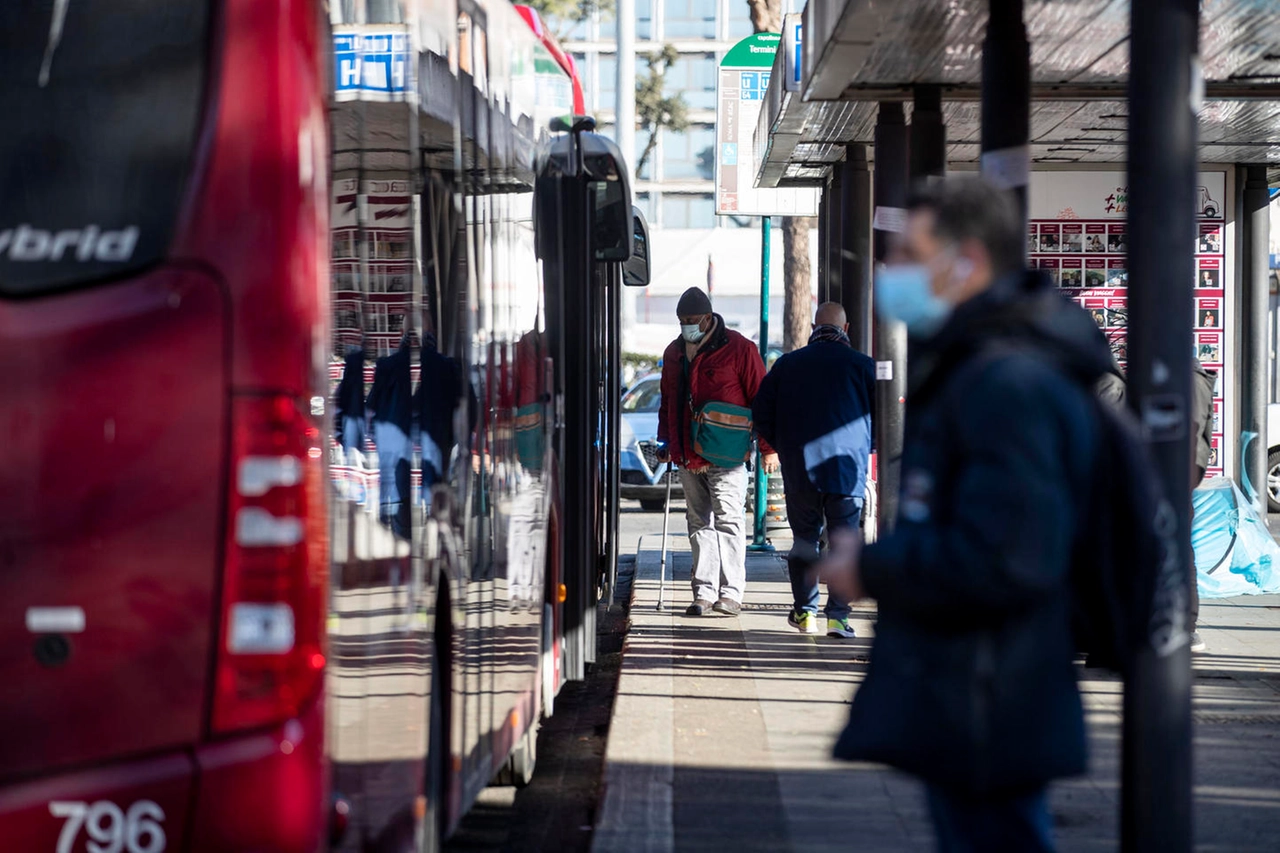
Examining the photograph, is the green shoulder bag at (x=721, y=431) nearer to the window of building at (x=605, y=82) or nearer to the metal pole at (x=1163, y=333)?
the metal pole at (x=1163, y=333)

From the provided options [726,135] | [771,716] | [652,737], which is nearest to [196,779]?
[652,737]

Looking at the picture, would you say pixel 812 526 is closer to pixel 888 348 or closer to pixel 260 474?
pixel 888 348

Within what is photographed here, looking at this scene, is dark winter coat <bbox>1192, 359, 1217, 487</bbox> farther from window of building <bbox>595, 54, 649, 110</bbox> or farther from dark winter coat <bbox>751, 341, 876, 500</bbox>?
window of building <bbox>595, 54, 649, 110</bbox>

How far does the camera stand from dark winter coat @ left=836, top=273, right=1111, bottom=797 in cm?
296

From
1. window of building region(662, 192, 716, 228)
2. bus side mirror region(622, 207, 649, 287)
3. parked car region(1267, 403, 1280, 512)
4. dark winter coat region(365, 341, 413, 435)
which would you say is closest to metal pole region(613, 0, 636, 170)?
parked car region(1267, 403, 1280, 512)

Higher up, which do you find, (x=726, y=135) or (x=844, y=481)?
(x=726, y=135)

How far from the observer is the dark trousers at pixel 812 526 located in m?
10.3

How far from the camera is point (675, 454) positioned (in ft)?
37.7

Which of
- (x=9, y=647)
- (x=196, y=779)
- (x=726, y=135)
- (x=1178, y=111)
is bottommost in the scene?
(x=196, y=779)

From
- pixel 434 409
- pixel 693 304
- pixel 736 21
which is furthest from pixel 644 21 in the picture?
pixel 434 409

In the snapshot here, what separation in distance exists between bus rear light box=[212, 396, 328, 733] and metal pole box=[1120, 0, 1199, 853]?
2.17 metres

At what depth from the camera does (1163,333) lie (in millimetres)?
4492

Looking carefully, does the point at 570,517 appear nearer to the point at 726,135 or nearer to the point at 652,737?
the point at 652,737

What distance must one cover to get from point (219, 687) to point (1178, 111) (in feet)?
9.00
